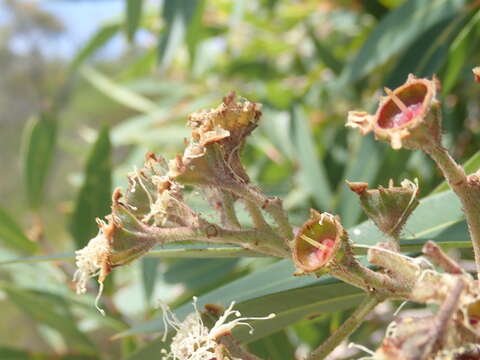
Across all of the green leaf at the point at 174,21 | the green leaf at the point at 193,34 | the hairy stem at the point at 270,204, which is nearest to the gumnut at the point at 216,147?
the hairy stem at the point at 270,204

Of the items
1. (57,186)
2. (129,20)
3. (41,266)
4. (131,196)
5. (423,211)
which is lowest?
(57,186)

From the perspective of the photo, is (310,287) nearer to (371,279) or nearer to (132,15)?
(371,279)

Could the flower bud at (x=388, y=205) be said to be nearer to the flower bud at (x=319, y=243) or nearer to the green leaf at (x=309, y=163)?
the flower bud at (x=319, y=243)

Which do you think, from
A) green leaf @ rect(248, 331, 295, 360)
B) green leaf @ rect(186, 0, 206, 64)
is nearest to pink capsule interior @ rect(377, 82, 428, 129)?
green leaf @ rect(248, 331, 295, 360)

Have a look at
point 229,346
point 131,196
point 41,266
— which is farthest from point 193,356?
point 41,266

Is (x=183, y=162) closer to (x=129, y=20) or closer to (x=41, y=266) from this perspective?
(x=129, y=20)

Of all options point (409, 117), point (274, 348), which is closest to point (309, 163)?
point (274, 348)
